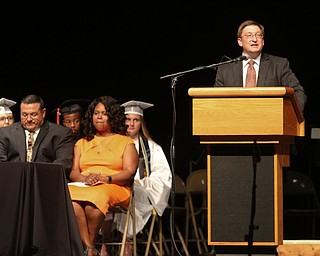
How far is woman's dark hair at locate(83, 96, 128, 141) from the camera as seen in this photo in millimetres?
6887

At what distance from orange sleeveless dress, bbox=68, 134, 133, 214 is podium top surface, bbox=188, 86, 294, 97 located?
2377 millimetres

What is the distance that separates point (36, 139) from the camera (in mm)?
6727

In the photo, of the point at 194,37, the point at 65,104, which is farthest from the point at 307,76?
the point at 65,104

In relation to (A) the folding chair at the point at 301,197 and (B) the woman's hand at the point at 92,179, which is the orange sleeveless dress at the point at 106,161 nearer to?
(B) the woman's hand at the point at 92,179

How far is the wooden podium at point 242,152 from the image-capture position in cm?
428

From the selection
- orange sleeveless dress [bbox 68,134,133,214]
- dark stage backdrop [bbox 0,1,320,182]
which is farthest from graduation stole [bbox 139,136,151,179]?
orange sleeveless dress [bbox 68,134,133,214]

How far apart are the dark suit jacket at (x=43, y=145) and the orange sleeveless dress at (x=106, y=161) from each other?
0.16 metres

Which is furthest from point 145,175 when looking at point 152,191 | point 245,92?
point 245,92

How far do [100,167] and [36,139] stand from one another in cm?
58

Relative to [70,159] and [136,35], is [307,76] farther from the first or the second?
[70,159]

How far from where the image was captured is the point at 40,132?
675 cm

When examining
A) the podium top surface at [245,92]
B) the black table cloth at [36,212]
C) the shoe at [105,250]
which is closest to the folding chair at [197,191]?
the shoe at [105,250]

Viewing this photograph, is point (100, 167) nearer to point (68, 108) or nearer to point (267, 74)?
point (68, 108)

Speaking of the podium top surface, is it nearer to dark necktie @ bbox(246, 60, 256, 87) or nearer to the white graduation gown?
dark necktie @ bbox(246, 60, 256, 87)
